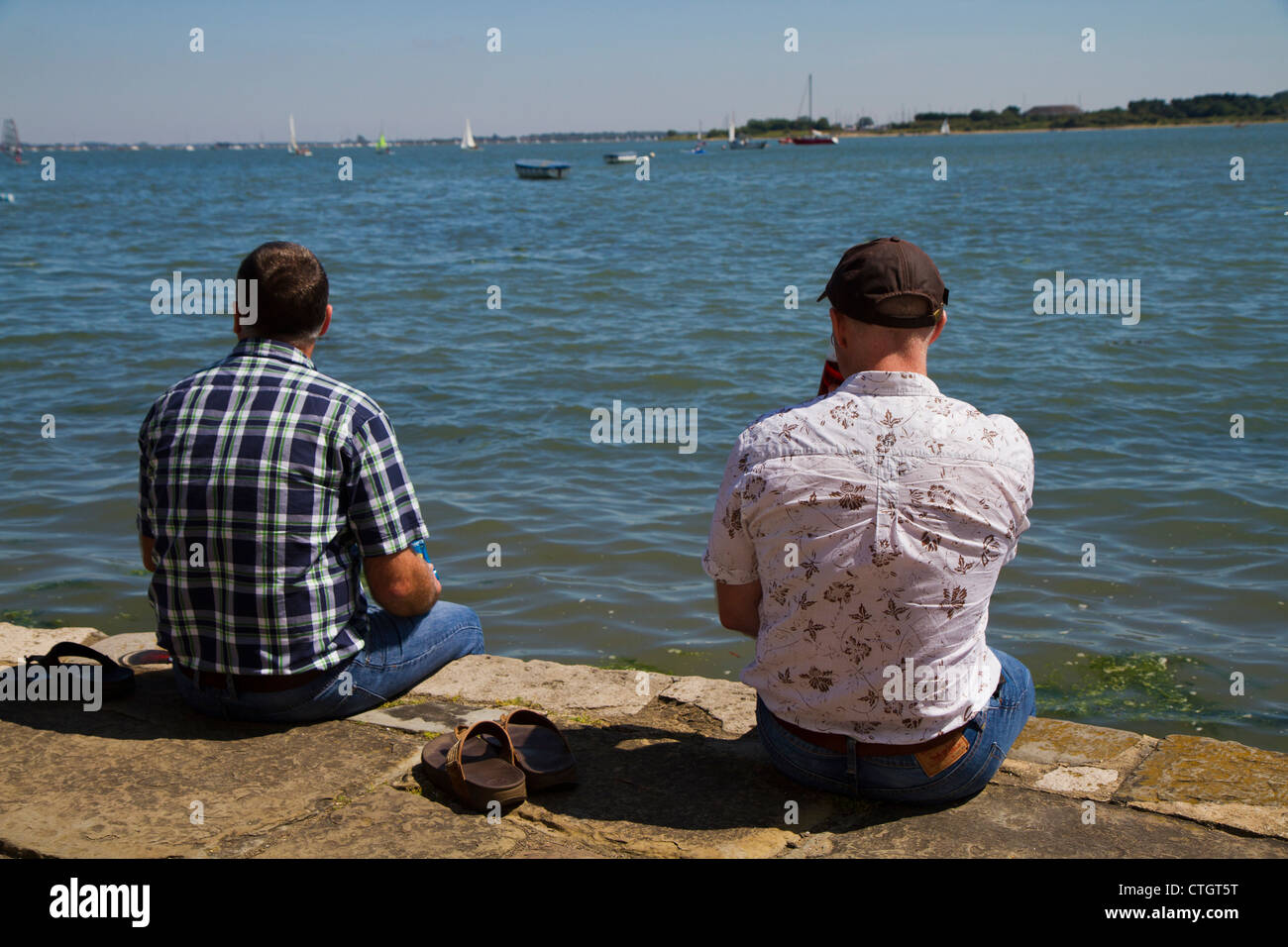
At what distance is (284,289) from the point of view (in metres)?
3.02

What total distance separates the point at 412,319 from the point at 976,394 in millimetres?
7613

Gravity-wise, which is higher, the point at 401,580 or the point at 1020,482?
the point at 1020,482

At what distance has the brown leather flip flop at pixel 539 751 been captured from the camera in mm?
2836

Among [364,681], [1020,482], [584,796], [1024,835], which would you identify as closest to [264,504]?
[364,681]

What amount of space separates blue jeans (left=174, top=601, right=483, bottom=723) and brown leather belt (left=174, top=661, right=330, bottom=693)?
1cm

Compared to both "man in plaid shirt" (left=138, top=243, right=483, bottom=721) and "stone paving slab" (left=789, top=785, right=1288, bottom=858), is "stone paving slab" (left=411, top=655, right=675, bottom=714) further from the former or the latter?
"stone paving slab" (left=789, top=785, right=1288, bottom=858)

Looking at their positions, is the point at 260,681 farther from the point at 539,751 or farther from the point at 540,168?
the point at 540,168

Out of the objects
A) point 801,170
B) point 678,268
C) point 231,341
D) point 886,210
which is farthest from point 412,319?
point 801,170

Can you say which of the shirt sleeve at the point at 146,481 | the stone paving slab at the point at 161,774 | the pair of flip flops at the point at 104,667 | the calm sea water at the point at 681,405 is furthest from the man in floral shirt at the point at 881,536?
the calm sea water at the point at 681,405

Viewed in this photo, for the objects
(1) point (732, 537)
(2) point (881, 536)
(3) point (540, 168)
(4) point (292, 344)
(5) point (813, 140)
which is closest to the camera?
(2) point (881, 536)

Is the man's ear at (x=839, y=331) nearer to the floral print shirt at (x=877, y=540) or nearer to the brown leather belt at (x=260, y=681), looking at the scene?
the floral print shirt at (x=877, y=540)

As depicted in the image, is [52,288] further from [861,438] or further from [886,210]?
[886,210]

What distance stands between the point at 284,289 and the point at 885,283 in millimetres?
1610

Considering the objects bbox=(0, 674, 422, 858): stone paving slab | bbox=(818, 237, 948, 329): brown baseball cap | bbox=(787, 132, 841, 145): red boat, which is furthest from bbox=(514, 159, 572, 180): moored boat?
bbox=(787, 132, 841, 145): red boat
